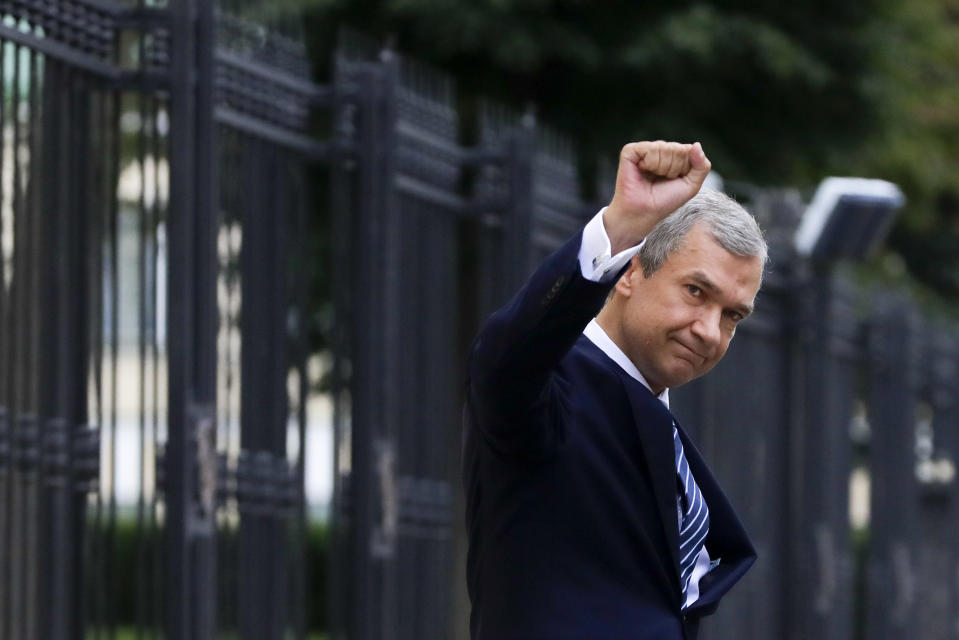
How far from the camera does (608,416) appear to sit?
3027 mm

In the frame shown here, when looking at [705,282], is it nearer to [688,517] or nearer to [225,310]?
[688,517]

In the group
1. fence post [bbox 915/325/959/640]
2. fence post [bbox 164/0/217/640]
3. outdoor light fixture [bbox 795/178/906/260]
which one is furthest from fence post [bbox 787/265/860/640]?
fence post [bbox 164/0/217/640]

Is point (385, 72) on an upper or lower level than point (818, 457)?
upper

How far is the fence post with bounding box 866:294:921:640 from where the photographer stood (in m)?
12.2

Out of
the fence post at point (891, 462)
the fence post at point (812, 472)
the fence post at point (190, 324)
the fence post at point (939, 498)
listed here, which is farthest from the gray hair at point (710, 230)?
the fence post at point (939, 498)

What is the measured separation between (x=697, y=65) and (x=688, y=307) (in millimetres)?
8636

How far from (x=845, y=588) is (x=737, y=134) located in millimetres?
2866

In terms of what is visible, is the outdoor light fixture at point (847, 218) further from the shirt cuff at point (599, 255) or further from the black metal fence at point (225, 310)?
the shirt cuff at point (599, 255)

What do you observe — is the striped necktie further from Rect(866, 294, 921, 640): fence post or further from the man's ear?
Rect(866, 294, 921, 640): fence post

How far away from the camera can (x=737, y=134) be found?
12203 millimetres

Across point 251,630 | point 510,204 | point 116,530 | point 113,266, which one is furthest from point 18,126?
point 510,204

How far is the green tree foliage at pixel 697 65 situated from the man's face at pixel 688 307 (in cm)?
794

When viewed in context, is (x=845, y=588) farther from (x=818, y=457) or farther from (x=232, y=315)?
(x=232, y=315)

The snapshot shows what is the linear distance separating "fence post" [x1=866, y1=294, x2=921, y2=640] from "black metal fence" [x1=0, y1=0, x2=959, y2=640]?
3.80 metres
